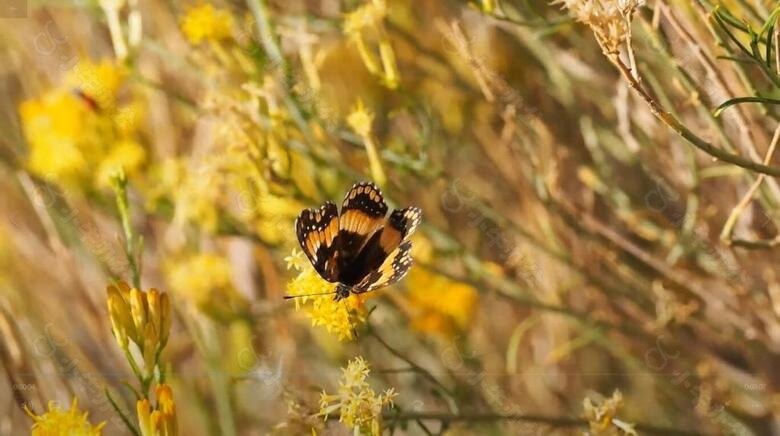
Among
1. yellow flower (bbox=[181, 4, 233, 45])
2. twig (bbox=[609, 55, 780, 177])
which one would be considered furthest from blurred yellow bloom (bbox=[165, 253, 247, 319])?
twig (bbox=[609, 55, 780, 177])

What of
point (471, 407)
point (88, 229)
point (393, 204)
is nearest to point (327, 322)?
point (393, 204)

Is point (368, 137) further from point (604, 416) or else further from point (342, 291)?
point (604, 416)

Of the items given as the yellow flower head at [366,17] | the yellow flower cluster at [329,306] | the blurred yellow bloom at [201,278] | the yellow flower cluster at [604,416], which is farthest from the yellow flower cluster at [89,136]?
the yellow flower cluster at [604,416]

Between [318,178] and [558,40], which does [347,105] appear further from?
[318,178]

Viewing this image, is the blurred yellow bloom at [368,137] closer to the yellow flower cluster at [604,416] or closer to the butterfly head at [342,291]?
the butterfly head at [342,291]

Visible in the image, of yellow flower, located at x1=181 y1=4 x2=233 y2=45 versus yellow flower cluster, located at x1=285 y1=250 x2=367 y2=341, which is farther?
yellow flower, located at x1=181 y1=4 x2=233 y2=45

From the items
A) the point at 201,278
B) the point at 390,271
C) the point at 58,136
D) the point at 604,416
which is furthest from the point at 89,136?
the point at 604,416

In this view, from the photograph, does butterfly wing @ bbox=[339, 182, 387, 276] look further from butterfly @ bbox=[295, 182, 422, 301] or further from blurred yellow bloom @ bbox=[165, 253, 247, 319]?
blurred yellow bloom @ bbox=[165, 253, 247, 319]
